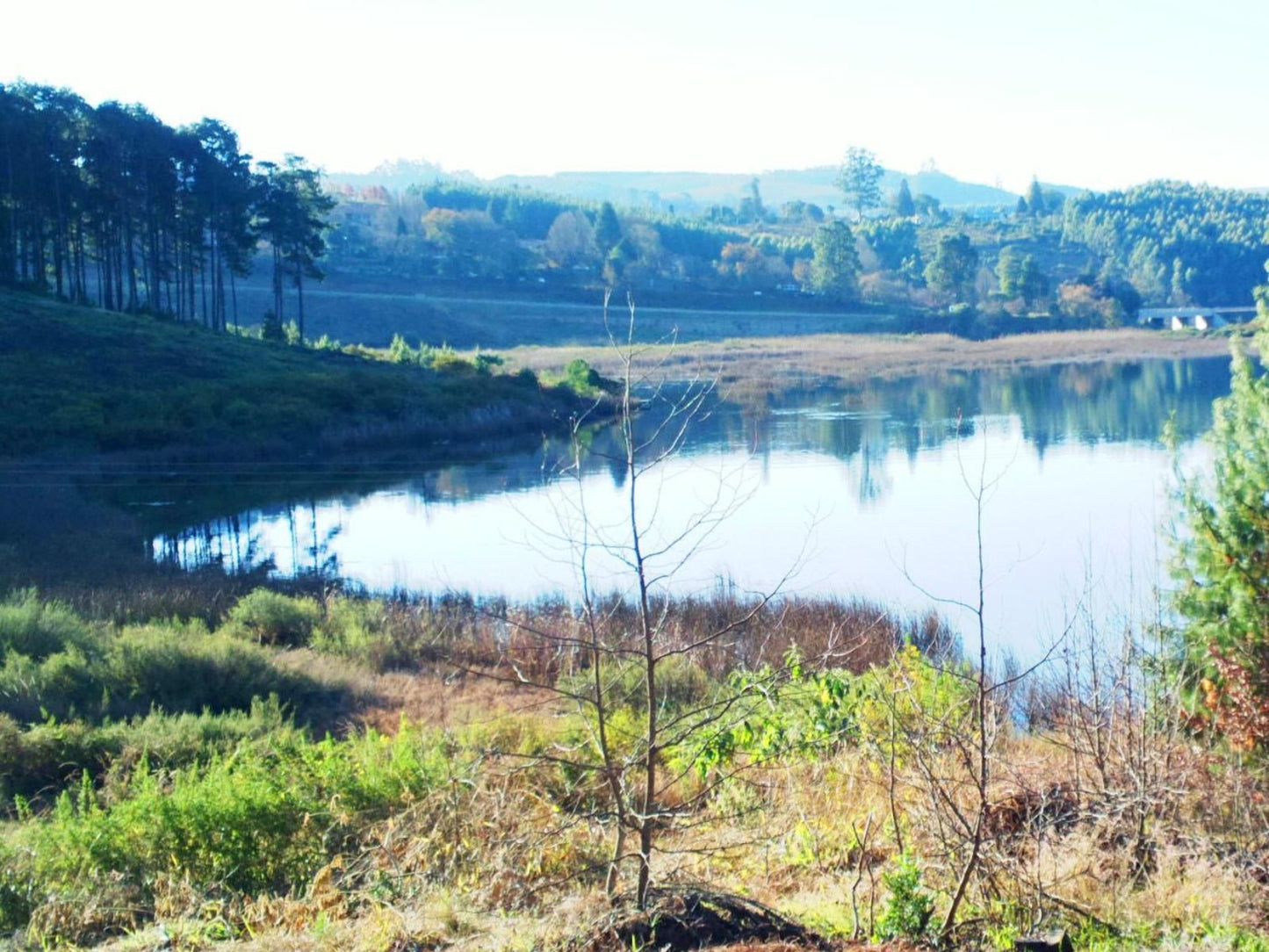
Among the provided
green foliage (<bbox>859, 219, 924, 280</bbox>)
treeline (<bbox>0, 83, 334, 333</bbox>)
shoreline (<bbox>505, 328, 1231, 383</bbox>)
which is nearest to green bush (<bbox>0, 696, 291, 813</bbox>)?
treeline (<bbox>0, 83, 334, 333</bbox>)

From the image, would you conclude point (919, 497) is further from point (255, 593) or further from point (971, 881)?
point (971, 881)

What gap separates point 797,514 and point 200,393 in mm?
21267

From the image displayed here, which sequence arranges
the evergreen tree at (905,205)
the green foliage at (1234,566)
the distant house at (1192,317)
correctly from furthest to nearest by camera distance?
the evergreen tree at (905,205) → the distant house at (1192,317) → the green foliage at (1234,566)

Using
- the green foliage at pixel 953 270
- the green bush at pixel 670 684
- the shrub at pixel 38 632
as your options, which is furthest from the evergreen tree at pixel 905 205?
the shrub at pixel 38 632

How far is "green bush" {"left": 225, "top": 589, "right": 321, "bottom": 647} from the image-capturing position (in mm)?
15086

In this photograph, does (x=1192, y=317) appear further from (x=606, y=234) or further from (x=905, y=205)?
(x=905, y=205)

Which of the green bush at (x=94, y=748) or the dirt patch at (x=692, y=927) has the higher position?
the dirt patch at (x=692, y=927)

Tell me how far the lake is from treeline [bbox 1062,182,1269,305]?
222 feet

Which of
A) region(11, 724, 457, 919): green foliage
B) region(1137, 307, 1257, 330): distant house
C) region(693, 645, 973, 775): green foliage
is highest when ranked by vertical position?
region(1137, 307, 1257, 330): distant house

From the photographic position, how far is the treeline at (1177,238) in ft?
365

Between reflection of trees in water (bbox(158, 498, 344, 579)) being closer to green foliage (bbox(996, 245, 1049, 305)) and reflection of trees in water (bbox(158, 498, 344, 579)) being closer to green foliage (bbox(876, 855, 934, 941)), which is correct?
green foliage (bbox(876, 855, 934, 941))

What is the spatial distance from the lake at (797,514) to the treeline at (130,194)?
19839 mm

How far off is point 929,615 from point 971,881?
11137 mm

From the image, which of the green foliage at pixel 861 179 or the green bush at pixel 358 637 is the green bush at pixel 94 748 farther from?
the green foliage at pixel 861 179
